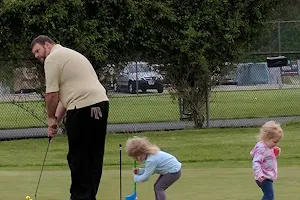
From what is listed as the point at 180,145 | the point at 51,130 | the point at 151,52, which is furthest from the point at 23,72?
the point at 51,130

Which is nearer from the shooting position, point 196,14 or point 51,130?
point 51,130

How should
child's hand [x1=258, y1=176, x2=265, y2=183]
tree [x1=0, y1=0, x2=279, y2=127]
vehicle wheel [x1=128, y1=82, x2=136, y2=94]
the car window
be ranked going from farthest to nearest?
1. vehicle wheel [x1=128, y1=82, x2=136, y2=94]
2. the car window
3. tree [x1=0, y1=0, x2=279, y2=127]
4. child's hand [x1=258, y1=176, x2=265, y2=183]

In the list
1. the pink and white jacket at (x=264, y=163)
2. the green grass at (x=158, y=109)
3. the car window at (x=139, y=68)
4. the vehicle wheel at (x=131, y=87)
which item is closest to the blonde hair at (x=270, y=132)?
the pink and white jacket at (x=264, y=163)

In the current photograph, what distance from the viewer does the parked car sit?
19.8m

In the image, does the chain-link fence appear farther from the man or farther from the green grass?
the man

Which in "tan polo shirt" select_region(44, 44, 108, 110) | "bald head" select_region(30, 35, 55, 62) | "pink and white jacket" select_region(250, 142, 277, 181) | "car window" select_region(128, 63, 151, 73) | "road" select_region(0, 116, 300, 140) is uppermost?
"bald head" select_region(30, 35, 55, 62)

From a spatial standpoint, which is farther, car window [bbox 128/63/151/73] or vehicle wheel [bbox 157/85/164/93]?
vehicle wheel [bbox 157/85/164/93]

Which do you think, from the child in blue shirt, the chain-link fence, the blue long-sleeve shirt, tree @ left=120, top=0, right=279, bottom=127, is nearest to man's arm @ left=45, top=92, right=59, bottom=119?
the child in blue shirt

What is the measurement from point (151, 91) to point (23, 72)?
3.92m

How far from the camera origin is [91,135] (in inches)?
321

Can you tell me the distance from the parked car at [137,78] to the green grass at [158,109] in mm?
430

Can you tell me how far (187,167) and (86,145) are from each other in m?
5.13

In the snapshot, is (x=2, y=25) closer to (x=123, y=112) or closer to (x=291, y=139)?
(x=123, y=112)

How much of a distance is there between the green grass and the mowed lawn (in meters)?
1.59
